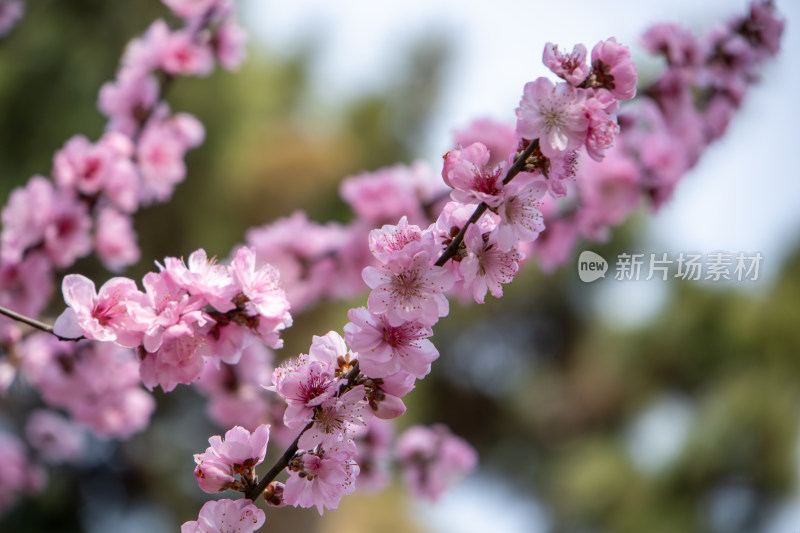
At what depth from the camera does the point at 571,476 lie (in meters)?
5.05

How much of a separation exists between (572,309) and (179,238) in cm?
364

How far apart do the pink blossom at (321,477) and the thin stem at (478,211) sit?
0.61 ft

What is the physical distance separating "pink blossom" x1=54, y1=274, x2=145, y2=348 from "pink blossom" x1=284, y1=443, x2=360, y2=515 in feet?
0.61

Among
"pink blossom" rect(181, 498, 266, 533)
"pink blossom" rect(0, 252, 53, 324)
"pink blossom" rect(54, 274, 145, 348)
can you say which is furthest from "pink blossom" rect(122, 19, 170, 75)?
"pink blossom" rect(181, 498, 266, 533)

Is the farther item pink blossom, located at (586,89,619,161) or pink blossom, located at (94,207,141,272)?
pink blossom, located at (94,207,141,272)

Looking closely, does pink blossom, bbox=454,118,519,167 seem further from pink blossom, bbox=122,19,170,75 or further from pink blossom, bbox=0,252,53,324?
pink blossom, bbox=0,252,53,324

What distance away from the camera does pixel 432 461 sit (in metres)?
1.27

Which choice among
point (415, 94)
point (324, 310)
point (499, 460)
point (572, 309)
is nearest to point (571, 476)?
point (499, 460)

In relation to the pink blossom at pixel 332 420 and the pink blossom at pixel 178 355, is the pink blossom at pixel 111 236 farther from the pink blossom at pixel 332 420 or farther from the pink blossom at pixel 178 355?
the pink blossom at pixel 332 420

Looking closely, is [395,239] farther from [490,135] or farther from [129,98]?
[129,98]

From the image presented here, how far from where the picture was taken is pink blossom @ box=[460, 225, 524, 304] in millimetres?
529

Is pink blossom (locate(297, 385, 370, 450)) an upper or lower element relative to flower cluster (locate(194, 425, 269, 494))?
upper

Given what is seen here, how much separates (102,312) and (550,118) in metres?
0.44

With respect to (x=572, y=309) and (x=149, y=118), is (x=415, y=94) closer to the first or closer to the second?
(x=572, y=309)
